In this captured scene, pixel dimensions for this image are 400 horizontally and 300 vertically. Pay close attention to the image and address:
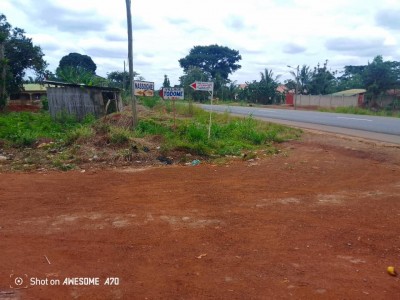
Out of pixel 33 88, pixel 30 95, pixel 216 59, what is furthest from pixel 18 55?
pixel 216 59

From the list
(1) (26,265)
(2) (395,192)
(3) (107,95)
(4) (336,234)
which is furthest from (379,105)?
(1) (26,265)

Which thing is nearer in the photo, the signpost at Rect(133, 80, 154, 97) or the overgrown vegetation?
the overgrown vegetation

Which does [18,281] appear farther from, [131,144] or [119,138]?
[119,138]

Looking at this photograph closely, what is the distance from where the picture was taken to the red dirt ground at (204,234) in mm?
3387

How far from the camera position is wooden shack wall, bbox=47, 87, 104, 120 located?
57.9ft

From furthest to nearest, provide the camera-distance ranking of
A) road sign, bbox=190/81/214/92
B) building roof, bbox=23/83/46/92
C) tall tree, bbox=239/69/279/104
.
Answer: tall tree, bbox=239/69/279/104, building roof, bbox=23/83/46/92, road sign, bbox=190/81/214/92

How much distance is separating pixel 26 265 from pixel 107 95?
16.5 m

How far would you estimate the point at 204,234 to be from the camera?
4.54 metres

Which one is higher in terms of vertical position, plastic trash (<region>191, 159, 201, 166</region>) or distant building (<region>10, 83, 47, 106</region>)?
distant building (<region>10, 83, 47, 106</region>)

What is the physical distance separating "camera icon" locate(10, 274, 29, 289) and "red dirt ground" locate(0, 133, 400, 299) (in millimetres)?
18

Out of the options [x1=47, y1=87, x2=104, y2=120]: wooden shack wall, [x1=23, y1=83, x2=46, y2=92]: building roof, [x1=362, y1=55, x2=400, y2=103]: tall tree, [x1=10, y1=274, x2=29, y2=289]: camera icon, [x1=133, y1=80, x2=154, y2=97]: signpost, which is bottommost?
[x1=10, y1=274, x2=29, y2=289]: camera icon

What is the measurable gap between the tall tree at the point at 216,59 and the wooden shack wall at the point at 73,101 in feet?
169

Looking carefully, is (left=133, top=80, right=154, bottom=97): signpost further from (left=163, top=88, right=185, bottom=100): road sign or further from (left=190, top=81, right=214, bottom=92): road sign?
(left=190, top=81, right=214, bottom=92): road sign

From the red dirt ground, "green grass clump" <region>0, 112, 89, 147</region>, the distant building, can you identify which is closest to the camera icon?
the red dirt ground
